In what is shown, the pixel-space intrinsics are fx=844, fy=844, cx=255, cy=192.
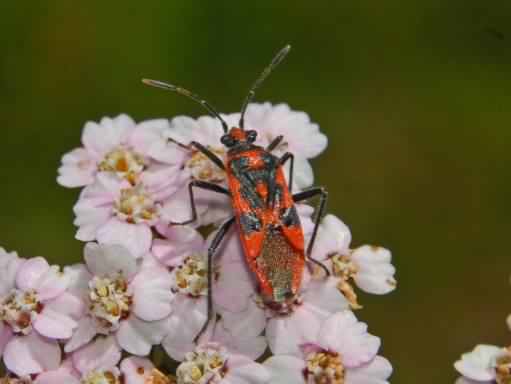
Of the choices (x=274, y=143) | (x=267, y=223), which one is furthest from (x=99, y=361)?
(x=274, y=143)

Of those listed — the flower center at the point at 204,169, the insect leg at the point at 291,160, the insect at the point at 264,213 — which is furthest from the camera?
the flower center at the point at 204,169

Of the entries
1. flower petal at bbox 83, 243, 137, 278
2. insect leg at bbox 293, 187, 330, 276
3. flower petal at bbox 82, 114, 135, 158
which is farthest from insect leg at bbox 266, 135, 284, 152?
flower petal at bbox 83, 243, 137, 278

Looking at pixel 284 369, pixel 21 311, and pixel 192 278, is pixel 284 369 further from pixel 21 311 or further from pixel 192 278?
pixel 21 311

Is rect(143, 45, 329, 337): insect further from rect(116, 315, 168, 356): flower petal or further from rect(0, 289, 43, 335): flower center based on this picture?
rect(0, 289, 43, 335): flower center

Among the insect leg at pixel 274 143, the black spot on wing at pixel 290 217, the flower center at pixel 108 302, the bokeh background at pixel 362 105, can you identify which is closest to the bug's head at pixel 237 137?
the insect leg at pixel 274 143

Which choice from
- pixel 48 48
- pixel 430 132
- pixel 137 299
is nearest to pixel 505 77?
pixel 430 132

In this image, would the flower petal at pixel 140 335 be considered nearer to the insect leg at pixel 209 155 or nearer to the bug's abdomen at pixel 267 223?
the bug's abdomen at pixel 267 223

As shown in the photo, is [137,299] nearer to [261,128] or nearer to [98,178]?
[98,178]
